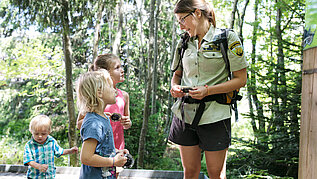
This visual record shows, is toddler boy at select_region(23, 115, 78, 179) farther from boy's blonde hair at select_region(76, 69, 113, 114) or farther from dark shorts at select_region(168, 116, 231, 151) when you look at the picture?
dark shorts at select_region(168, 116, 231, 151)

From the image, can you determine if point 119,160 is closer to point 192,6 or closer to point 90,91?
point 90,91

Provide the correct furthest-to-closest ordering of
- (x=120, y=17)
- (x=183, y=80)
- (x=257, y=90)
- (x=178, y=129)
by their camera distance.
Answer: (x=120, y=17)
(x=257, y=90)
(x=183, y=80)
(x=178, y=129)

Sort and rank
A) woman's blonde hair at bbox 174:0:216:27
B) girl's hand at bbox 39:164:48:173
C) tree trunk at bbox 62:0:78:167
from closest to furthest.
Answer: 1. woman's blonde hair at bbox 174:0:216:27
2. girl's hand at bbox 39:164:48:173
3. tree trunk at bbox 62:0:78:167

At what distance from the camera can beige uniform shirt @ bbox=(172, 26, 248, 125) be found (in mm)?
1818

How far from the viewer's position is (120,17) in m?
9.64

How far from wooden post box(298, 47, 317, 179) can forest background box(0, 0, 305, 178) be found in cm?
152

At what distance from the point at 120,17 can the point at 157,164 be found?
203 inches

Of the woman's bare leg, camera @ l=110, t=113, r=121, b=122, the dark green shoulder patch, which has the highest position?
the dark green shoulder patch

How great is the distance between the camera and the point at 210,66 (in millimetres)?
1891

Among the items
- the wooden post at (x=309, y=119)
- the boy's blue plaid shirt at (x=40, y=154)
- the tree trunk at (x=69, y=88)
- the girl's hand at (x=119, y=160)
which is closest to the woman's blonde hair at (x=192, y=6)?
the wooden post at (x=309, y=119)

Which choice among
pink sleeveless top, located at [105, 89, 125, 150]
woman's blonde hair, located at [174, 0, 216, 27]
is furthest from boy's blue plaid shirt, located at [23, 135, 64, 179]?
woman's blonde hair, located at [174, 0, 216, 27]

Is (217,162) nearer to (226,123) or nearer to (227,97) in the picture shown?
(226,123)

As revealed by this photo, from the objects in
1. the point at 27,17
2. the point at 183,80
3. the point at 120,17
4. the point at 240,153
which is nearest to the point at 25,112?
the point at 120,17

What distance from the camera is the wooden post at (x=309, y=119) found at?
1226 millimetres
